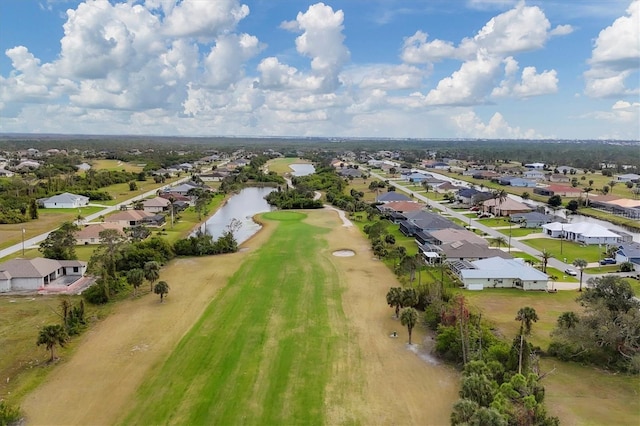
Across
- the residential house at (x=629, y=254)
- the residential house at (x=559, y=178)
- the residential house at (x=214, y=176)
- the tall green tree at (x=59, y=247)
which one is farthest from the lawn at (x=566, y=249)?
the residential house at (x=214, y=176)

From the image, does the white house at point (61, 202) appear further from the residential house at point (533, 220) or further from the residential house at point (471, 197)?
the residential house at point (533, 220)

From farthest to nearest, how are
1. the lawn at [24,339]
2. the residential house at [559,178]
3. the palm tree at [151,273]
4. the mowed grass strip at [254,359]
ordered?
the residential house at [559,178], the palm tree at [151,273], the lawn at [24,339], the mowed grass strip at [254,359]

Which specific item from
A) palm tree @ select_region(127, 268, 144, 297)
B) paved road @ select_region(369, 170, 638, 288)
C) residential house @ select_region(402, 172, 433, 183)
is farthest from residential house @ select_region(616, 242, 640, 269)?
residential house @ select_region(402, 172, 433, 183)

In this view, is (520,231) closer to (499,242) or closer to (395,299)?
(499,242)

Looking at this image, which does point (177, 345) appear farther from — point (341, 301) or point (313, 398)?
point (341, 301)

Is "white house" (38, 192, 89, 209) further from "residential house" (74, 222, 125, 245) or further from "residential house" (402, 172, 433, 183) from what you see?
"residential house" (402, 172, 433, 183)
